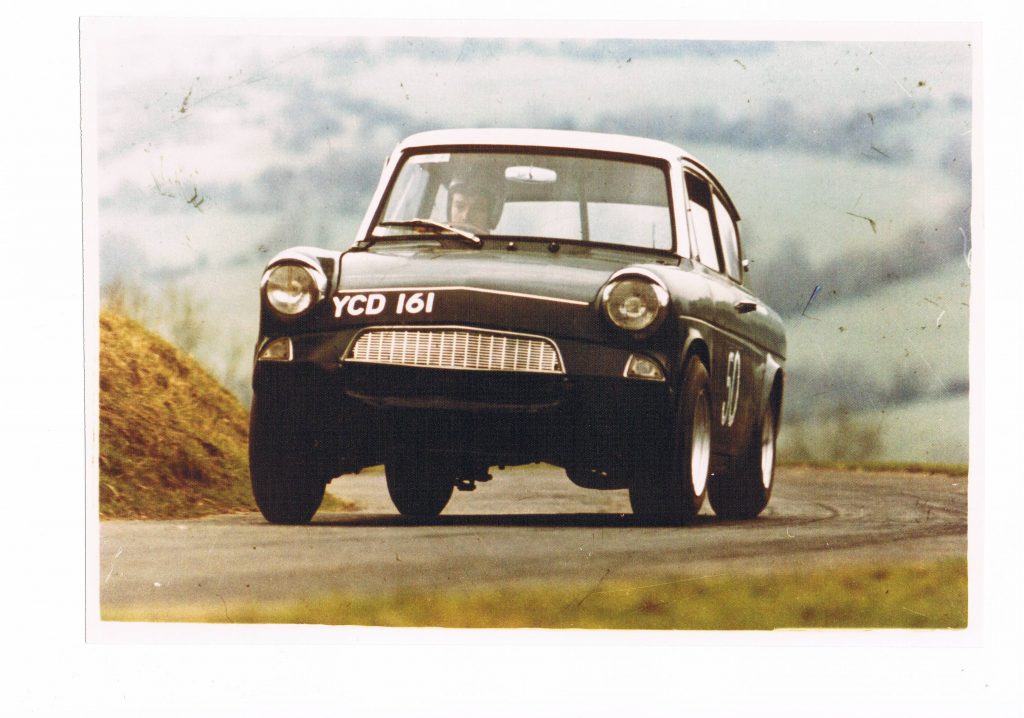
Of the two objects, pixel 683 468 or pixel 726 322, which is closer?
pixel 683 468

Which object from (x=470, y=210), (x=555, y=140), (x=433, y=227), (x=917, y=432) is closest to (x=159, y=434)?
(x=433, y=227)

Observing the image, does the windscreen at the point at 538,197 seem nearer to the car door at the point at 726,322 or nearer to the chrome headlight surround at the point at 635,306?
the car door at the point at 726,322

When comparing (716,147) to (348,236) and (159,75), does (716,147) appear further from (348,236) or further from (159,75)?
(159,75)

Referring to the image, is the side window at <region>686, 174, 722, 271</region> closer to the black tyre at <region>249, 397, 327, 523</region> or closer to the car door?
the car door

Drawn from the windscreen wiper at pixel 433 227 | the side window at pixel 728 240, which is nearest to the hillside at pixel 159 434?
the windscreen wiper at pixel 433 227

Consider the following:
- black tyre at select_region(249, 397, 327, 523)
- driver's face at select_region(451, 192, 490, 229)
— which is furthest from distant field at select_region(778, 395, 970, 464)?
black tyre at select_region(249, 397, 327, 523)

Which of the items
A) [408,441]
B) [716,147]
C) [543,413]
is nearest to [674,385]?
[543,413]

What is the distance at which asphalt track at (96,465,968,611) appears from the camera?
4816 millimetres

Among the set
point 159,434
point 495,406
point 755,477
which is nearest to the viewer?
point 495,406

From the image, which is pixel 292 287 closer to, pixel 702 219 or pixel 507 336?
pixel 507 336

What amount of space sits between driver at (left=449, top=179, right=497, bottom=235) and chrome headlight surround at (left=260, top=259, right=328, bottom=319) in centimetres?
70

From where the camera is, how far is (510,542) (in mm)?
4785

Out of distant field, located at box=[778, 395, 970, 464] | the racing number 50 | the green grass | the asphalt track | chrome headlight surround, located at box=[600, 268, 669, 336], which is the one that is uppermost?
chrome headlight surround, located at box=[600, 268, 669, 336]

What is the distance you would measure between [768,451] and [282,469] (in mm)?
2229
